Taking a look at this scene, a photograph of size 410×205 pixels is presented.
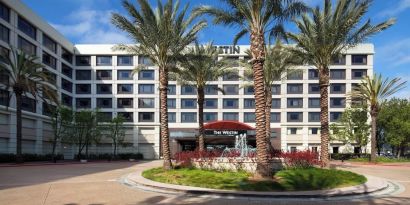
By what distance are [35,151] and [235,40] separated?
44.5 meters

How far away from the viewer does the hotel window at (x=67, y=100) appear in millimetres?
76662

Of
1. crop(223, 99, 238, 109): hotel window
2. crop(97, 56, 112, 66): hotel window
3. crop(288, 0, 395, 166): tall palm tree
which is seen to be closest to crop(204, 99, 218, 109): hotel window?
crop(223, 99, 238, 109): hotel window

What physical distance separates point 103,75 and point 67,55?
7593 millimetres

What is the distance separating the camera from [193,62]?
35.7m

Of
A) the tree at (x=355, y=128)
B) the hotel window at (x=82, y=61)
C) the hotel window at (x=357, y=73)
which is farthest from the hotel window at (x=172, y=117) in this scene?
the hotel window at (x=357, y=73)

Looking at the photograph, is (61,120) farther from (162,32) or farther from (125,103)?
(162,32)

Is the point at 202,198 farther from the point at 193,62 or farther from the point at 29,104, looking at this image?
the point at 29,104

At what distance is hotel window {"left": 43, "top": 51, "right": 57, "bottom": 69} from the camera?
219ft

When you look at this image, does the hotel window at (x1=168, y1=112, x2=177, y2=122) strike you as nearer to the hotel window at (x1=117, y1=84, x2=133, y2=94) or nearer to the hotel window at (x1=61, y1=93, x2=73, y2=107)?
the hotel window at (x1=117, y1=84, x2=133, y2=94)

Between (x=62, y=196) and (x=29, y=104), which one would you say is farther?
(x=29, y=104)

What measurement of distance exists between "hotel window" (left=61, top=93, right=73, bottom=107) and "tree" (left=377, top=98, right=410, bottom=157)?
178 ft

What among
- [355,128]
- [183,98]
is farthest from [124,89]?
[355,128]

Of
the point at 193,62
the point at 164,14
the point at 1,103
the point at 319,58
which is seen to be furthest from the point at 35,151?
the point at 319,58

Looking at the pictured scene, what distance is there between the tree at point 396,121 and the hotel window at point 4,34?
5499 cm
